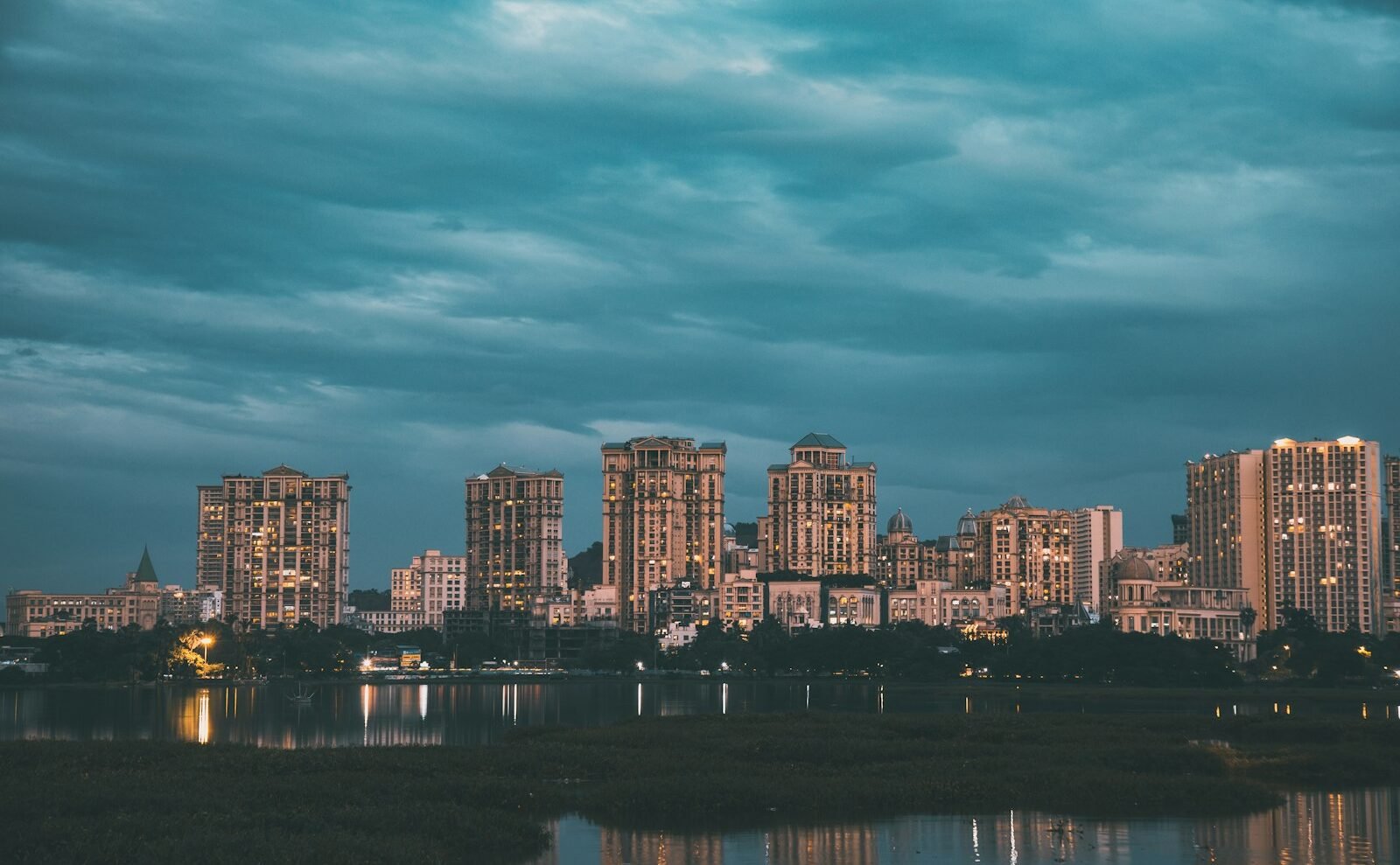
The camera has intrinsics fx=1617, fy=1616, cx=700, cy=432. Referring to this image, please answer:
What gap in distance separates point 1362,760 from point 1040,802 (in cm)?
2309

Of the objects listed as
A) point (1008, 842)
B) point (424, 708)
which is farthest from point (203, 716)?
point (1008, 842)

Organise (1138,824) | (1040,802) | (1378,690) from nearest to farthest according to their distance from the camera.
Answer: (1138,824) < (1040,802) < (1378,690)

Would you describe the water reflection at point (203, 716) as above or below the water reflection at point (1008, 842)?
below

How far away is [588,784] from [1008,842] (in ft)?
66.5

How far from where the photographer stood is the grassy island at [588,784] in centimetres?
4672

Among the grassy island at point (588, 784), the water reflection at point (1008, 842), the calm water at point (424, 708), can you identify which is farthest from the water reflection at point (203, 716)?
the water reflection at point (1008, 842)

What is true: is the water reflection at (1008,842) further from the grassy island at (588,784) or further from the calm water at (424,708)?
the calm water at (424,708)

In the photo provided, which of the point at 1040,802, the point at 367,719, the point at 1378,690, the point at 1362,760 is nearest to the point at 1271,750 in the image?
the point at 1362,760

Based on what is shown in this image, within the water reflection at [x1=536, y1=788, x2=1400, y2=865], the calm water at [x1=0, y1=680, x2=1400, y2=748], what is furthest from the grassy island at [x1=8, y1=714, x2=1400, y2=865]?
the calm water at [x1=0, y1=680, x2=1400, y2=748]

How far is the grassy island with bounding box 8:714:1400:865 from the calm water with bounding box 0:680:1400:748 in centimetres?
2352

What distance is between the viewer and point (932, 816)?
5894 cm

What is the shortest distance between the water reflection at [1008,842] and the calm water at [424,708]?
4266 cm

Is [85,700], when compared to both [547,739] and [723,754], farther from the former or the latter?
[723,754]

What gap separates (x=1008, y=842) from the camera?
5281cm
